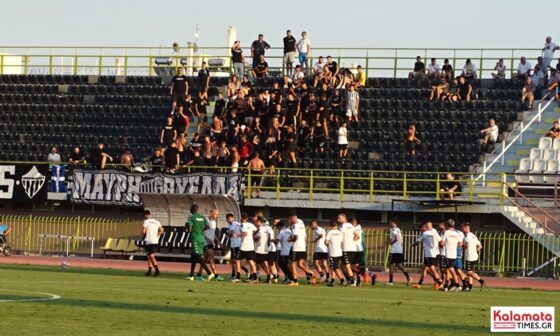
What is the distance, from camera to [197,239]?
34656 millimetres

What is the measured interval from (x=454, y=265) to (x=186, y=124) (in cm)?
1814

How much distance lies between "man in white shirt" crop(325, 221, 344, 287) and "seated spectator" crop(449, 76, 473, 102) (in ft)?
51.9

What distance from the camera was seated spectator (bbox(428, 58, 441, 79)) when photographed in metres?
51.4

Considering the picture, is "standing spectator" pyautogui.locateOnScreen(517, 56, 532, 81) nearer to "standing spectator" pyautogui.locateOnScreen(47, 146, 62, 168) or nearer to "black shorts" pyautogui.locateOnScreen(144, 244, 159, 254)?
"standing spectator" pyautogui.locateOnScreen(47, 146, 62, 168)

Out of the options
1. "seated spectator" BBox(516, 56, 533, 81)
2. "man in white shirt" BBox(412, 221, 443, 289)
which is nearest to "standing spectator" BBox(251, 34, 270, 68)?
"seated spectator" BBox(516, 56, 533, 81)

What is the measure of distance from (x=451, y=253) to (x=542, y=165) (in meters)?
12.5

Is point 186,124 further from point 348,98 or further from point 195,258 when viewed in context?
point 195,258

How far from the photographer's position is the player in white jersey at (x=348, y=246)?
3453cm

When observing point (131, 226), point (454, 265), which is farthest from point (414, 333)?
point (131, 226)

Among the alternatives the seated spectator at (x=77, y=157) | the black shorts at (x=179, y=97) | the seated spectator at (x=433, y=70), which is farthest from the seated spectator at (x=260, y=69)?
the seated spectator at (x=77, y=157)

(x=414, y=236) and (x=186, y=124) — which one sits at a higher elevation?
(x=186, y=124)

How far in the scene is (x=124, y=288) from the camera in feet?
93.8

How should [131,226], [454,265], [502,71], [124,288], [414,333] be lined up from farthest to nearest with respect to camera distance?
[502,71] < [131,226] < [454,265] < [124,288] < [414,333]

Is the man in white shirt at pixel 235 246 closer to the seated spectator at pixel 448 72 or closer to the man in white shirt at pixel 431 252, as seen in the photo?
the man in white shirt at pixel 431 252
